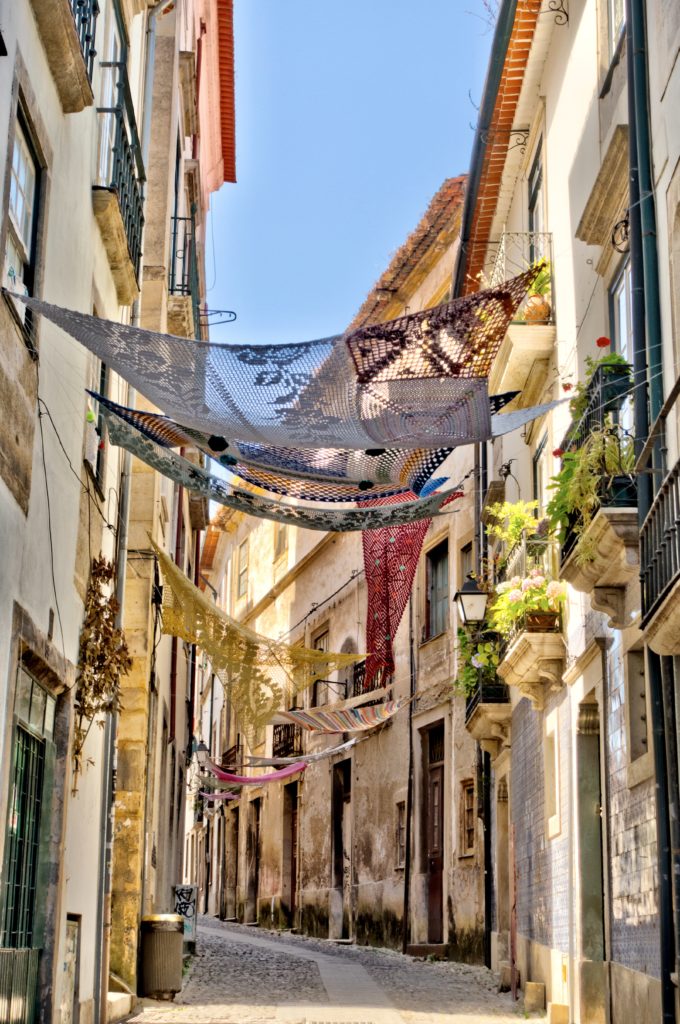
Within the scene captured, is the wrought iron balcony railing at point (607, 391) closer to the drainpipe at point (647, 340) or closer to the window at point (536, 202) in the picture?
the drainpipe at point (647, 340)

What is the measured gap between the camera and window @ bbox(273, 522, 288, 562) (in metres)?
35.2

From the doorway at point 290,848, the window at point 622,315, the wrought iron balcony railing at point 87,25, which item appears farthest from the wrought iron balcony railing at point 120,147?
the doorway at point 290,848

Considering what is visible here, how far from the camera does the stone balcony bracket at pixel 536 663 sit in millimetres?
12562

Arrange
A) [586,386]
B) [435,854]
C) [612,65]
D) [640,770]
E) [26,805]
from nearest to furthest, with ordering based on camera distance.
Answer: [26,805] < [640,770] < [586,386] < [612,65] < [435,854]

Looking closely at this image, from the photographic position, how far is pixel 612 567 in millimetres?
8914

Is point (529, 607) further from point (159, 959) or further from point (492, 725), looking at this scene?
point (159, 959)

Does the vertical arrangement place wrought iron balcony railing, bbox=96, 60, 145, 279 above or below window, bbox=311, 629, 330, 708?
above

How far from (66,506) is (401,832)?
641 inches

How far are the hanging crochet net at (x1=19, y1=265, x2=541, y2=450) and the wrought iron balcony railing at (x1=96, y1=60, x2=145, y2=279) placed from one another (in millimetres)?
2320

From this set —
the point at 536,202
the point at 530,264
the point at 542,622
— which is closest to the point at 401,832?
the point at 542,622

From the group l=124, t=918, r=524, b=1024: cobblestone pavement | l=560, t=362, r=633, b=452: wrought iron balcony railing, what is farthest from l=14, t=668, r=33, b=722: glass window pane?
l=124, t=918, r=524, b=1024: cobblestone pavement

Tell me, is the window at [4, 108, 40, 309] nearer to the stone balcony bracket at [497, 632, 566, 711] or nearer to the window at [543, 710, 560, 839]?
the stone balcony bracket at [497, 632, 566, 711]

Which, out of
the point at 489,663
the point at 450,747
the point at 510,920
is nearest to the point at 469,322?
the point at 489,663

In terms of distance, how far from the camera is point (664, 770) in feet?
26.8
